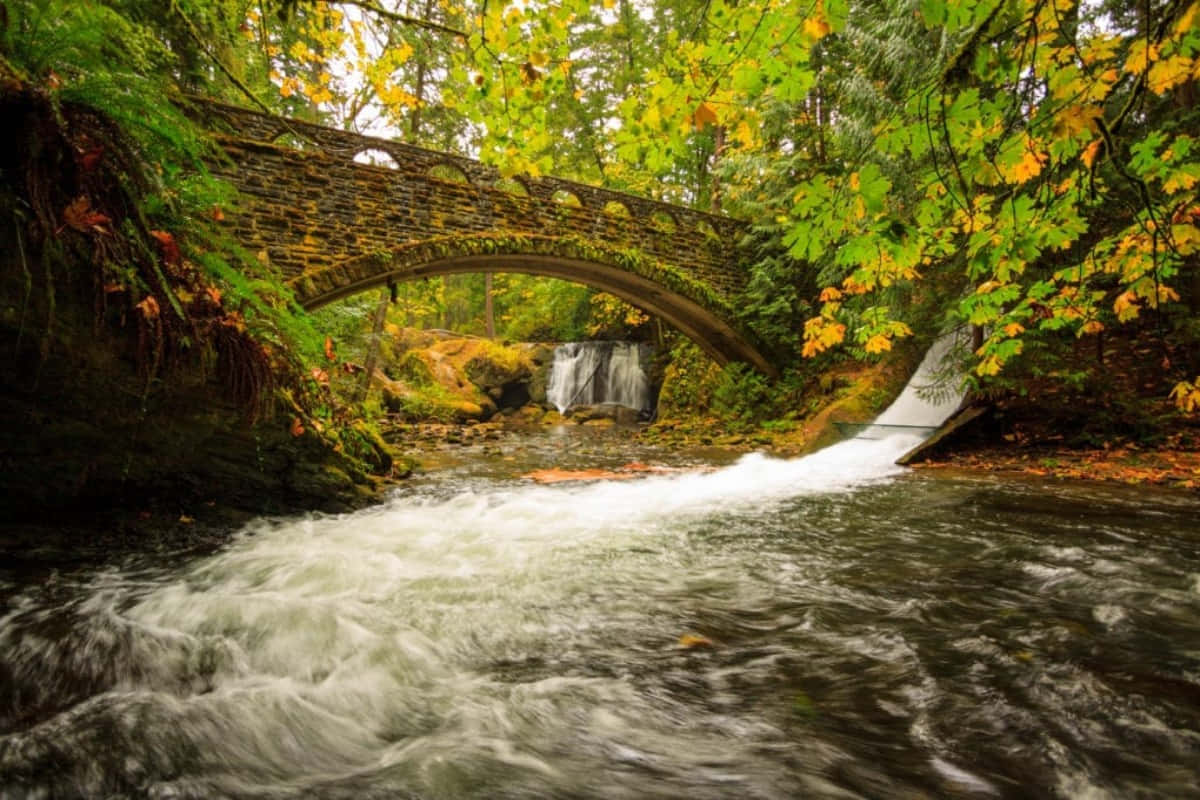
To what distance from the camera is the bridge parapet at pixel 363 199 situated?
7.06m

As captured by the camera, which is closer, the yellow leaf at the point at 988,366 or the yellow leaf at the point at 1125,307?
the yellow leaf at the point at 1125,307

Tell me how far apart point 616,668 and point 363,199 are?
8040 mm

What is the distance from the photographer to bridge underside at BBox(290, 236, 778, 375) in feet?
24.9

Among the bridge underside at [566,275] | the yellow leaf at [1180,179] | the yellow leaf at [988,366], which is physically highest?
the bridge underside at [566,275]

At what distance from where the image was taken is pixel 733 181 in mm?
12914

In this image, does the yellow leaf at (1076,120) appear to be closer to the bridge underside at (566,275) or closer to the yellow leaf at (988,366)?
the yellow leaf at (988,366)

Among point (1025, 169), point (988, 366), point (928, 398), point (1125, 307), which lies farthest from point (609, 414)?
point (1025, 169)

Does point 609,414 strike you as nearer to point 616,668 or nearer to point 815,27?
point 616,668

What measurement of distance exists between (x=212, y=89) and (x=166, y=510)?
25.0ft

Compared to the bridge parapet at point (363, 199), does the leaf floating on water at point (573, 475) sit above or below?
below

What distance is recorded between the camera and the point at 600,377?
58.0 feet

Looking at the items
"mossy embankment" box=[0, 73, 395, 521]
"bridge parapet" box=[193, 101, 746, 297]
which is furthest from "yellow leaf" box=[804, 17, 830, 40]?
"bridge parapet" box=[193, 101, 746, 297]

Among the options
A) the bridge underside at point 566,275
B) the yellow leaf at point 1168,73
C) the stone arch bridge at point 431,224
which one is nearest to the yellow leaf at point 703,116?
the yellow leaf at point 1168,73

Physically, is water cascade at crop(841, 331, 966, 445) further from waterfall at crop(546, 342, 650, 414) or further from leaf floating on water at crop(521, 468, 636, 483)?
waterfall at crop(546, 342, 650, 414)
